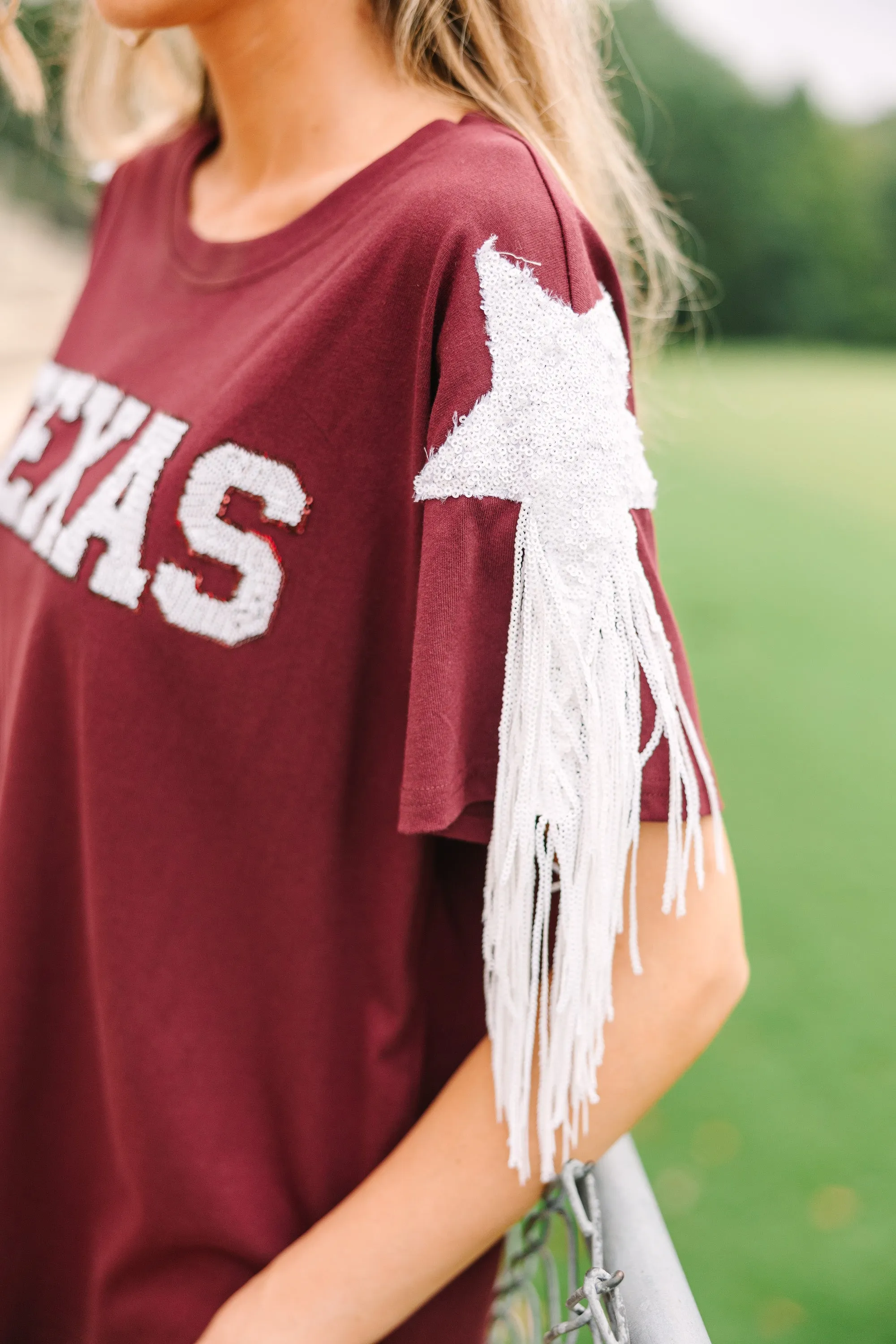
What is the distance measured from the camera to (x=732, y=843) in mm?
3418

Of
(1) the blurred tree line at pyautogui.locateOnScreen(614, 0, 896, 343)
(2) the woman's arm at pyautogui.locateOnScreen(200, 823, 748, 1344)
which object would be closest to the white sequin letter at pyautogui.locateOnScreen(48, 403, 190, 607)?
(2) the woman's arm at pyautogui.locateOnScreen(200, 823, 748, 1344)

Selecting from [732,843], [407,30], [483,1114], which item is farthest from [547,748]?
[732,843]

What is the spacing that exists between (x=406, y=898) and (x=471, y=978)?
0.11 metres

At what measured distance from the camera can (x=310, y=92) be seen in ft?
2.40

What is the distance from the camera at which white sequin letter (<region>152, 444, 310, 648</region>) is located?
25.4 inches

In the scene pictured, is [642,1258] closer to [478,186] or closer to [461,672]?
[461,672]

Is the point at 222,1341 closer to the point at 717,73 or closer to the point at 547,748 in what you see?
the point at 547,748

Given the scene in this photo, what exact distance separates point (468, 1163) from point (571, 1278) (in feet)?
0.35

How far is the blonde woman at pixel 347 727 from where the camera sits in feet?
1.92

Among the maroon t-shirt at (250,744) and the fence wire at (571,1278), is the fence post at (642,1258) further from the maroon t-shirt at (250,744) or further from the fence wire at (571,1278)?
the maroon t-shirt at (250,744)

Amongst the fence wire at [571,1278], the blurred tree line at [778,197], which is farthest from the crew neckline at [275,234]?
the blurred tree line at [778,197]

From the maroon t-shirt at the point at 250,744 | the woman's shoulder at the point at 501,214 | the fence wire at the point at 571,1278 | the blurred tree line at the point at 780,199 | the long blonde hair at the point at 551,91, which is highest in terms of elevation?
the blurred tree line at the point at 780,199

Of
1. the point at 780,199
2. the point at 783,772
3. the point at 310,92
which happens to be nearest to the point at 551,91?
the point at 310,92

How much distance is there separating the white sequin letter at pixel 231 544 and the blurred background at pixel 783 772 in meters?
0.31
